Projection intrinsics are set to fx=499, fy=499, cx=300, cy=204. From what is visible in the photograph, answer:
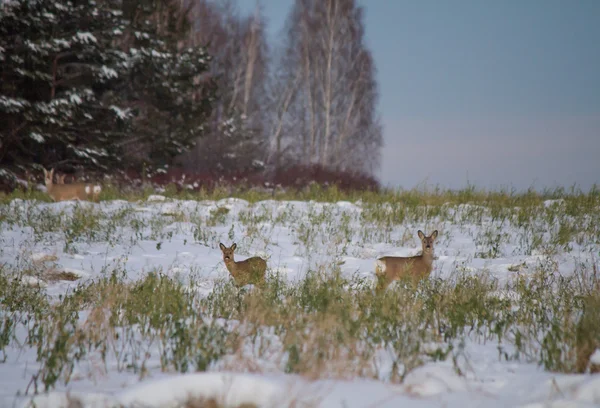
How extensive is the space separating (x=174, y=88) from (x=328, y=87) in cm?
855

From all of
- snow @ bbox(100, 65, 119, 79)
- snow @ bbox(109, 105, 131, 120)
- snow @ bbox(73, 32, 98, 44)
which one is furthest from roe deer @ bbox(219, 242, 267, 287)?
snow @ bbox(73, 32, 98, 44)

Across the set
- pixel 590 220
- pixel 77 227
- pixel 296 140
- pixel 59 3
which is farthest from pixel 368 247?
pixel 296 140

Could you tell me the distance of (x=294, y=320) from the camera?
3674 mm

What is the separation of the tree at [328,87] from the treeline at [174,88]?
0.07 meters

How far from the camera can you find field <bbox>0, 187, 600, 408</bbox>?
2.61 m

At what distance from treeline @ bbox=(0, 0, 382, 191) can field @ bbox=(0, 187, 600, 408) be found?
8.05m

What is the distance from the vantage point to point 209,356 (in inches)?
119

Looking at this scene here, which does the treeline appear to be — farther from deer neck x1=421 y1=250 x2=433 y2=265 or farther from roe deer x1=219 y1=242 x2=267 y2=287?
deer neck x1=421 y1=250 x2=433 y2=265

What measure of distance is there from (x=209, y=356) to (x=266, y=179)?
18.6 m

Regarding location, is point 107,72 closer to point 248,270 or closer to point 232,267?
point 232,267

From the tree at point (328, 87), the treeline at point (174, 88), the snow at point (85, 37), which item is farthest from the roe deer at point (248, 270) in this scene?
the tree at point (328, 87)

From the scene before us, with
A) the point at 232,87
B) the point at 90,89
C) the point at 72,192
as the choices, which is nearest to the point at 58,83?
the point at 90,89

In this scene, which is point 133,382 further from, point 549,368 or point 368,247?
point 368,247

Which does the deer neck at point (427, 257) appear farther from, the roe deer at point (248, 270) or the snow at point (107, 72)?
the snow at point (107, 72)
